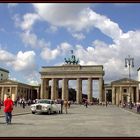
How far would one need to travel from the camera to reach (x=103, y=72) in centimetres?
12269

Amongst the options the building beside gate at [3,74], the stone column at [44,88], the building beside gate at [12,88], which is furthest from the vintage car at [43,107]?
the building beside gate at [3,74]

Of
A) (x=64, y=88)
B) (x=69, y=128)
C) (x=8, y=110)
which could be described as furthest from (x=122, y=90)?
(x=69, y=128)

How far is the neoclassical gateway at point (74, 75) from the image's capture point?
406 ft

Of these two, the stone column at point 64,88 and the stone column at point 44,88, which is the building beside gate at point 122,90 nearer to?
the stone column at point 64,88

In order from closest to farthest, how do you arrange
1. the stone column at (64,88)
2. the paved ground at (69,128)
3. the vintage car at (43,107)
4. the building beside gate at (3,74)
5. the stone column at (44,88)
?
the paved ground at (69,128), the vintage car at (43,107), the stone column at (64,88), the stone column at (44,88), the building beside gate at (3,74)

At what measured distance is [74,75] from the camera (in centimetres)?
12544

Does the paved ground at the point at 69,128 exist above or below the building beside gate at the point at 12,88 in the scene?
below

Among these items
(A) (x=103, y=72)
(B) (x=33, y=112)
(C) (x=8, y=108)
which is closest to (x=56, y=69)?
(A) (x=103, y=72)

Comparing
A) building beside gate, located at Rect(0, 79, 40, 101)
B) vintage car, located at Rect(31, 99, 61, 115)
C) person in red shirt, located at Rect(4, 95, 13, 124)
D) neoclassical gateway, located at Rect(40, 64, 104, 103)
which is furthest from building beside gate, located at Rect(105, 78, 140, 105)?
person in red shirt, located at Rect(4, 95, 13, 124)

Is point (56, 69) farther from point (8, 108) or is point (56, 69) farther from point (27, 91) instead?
point (8, 108)

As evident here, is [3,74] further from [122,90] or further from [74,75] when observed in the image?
[122,90]

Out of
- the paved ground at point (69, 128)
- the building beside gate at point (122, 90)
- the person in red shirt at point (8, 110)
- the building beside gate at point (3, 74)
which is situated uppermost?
the building beside gate at point (3, 74)

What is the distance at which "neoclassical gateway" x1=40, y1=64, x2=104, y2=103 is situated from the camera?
406ft

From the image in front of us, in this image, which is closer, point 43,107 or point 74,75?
point 43,107
